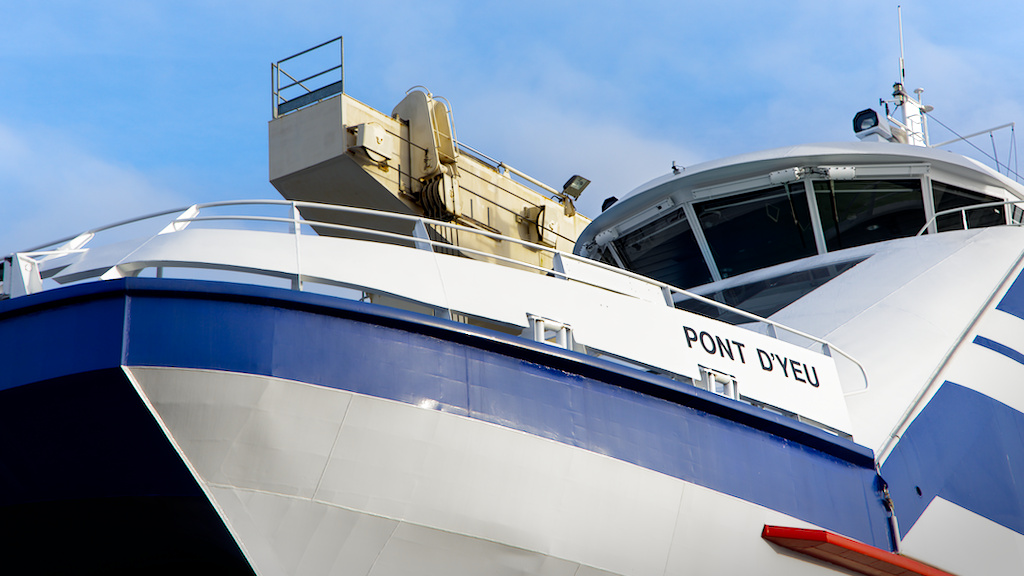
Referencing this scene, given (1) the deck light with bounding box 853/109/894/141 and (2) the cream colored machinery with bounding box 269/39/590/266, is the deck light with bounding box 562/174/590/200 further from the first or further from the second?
(1) the deck light with bounding box 853/109/894/141

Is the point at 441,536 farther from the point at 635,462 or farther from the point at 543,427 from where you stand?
the point at 635,462

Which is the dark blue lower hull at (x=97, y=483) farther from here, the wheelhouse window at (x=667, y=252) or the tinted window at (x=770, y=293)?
the wheelhouse window at (x=667, y=252)

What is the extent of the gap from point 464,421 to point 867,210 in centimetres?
600

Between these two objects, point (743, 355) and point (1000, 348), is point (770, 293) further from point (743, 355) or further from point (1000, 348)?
point (743, 355)

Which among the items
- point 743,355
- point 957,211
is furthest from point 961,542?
point 957,211

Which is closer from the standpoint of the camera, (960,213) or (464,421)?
(464,421)

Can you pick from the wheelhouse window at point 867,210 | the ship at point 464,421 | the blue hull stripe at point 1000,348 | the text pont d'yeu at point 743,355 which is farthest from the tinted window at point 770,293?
the text pont d'yeu at point 743,355

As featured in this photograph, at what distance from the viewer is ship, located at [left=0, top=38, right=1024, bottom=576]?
5.88 metres

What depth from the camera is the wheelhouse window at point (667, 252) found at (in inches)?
436

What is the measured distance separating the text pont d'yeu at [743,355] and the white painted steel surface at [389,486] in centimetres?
130

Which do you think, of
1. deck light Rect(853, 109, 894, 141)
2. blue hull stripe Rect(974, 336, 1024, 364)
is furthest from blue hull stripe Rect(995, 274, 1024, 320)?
deck light Rect(853, 109, 894, 141)

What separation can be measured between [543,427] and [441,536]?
2.98 feet

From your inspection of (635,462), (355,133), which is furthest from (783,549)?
(355,133)

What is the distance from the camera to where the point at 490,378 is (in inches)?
255
